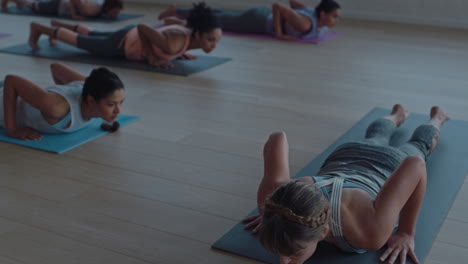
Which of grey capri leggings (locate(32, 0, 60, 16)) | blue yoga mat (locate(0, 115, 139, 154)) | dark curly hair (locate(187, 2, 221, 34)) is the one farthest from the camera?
grey capri leggings (locate(32, 0, 60, 16))

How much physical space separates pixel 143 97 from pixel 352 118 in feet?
4.22

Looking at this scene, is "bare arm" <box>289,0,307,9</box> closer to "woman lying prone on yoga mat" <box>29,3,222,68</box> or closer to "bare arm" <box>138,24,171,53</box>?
"woman lying prone on yoga mat" <box>29,3,222,68</box>

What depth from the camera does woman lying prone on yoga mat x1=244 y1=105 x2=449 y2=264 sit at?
1.37m

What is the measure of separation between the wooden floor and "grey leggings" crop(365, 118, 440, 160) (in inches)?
9.7

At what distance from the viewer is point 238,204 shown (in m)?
2.14

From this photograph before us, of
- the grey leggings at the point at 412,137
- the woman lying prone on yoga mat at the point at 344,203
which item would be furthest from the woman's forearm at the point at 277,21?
the woman lying prone on yoga mat at the point at 344,203

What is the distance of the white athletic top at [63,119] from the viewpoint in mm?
2670

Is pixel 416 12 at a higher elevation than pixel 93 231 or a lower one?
higher

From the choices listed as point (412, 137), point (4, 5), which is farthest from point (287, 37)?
point (4, 5)

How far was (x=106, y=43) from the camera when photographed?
430cm

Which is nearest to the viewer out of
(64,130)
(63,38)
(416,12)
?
(64,130)

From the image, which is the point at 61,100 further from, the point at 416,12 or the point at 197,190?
the point at 416,12

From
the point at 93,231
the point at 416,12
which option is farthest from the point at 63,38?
the point at 416,12

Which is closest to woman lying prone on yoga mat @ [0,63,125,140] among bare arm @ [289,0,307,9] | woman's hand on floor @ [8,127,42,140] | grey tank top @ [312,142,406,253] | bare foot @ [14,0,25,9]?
woman's hand on floor @ [8,127,42,140]
